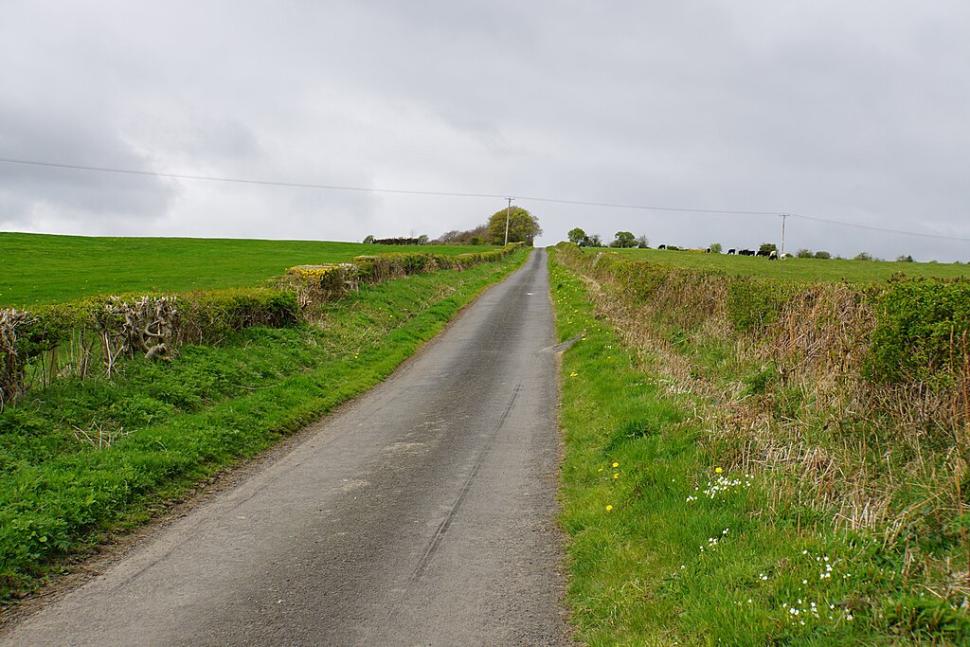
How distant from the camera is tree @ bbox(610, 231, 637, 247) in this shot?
14188 centimetres

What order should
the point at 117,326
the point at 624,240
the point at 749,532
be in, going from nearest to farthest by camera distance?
the point at 749,532
the point at 117,326
the point at 624,240

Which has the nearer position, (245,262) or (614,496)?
(614,496)

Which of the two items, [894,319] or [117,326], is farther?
[117,326]

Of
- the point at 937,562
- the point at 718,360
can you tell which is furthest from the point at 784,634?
the point at 718,360

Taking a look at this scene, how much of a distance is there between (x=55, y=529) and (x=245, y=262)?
44.6 metres

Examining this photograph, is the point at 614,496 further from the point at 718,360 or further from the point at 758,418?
the point at 718,360

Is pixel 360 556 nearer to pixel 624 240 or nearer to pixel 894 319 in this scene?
pixel 894 319

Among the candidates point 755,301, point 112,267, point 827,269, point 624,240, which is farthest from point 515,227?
point 755,301

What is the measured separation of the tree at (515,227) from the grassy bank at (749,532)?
5550 inches

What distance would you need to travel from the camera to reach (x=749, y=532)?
5219mm

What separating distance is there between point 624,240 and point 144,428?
14382cm

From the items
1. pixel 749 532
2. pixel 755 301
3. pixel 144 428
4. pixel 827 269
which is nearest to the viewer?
pixel 749 532

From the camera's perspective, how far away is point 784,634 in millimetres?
3822

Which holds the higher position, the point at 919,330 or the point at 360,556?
the point at 919,330
